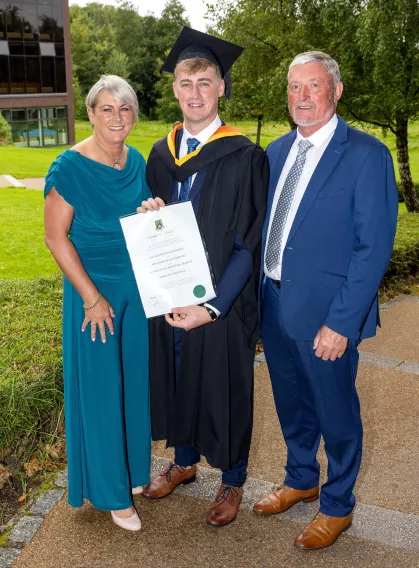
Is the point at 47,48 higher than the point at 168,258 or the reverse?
higher

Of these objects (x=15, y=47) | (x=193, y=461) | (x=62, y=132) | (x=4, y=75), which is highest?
(x=15, y=47)

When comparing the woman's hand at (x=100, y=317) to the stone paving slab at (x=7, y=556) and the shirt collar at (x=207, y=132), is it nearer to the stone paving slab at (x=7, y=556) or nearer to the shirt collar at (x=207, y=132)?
the shirt collar at (x=207, y=132)

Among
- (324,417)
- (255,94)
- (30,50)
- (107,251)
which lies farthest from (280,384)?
(30,50)

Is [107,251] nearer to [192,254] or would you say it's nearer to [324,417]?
[192,254]

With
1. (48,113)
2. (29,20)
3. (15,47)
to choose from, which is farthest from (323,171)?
(48,113)

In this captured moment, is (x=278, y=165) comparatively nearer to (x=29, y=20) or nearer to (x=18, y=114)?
(x=29, y=20)

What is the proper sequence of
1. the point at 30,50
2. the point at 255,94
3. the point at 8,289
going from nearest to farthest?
the point at 8,289
the point at 255,94
the point at 30,50

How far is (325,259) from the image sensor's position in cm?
336

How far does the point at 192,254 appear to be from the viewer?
341 cm

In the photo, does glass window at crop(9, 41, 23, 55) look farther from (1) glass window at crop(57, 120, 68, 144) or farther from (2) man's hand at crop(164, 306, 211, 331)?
(2) man's hand at crop(164, 306, 211, 331)

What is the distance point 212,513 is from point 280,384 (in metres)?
0.84

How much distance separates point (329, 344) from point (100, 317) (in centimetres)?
→ 119

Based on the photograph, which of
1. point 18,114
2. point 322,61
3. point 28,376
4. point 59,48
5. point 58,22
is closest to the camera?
point 322,61

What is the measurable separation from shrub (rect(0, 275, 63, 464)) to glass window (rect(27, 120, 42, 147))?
41.7m
